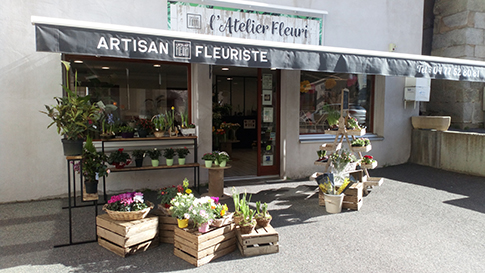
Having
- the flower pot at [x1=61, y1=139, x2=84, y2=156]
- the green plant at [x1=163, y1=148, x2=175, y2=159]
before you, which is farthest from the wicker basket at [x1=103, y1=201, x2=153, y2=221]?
the green plant at [x1=163, y1=148, x2=175, y2=159]

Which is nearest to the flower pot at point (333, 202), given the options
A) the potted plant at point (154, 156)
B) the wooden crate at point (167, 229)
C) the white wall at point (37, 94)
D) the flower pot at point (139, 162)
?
the wooden crate at point (167, 229)

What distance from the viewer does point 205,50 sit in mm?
4055

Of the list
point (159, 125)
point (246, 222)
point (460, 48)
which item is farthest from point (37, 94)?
point (460, 48)

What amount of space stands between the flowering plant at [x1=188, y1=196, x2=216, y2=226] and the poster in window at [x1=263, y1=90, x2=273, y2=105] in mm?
3910

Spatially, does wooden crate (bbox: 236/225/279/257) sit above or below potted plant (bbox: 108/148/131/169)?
below

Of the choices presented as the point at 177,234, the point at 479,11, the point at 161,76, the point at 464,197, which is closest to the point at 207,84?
the point at 161,76

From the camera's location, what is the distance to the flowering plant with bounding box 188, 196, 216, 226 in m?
3.28

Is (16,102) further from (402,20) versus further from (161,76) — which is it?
(402,20)

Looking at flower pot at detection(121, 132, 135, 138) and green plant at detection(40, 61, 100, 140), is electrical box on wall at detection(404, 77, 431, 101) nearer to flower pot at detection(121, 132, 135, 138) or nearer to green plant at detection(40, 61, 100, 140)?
flower pot at detection(121, 132, 135, 138)

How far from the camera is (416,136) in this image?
8305 millimetres

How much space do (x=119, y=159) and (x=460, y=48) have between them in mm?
9299

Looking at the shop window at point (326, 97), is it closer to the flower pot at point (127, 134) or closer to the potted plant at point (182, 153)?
the potted plant at point (182, 153)

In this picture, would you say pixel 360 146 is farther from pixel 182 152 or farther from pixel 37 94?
pixel 37 94

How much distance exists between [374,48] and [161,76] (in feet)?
15.8
